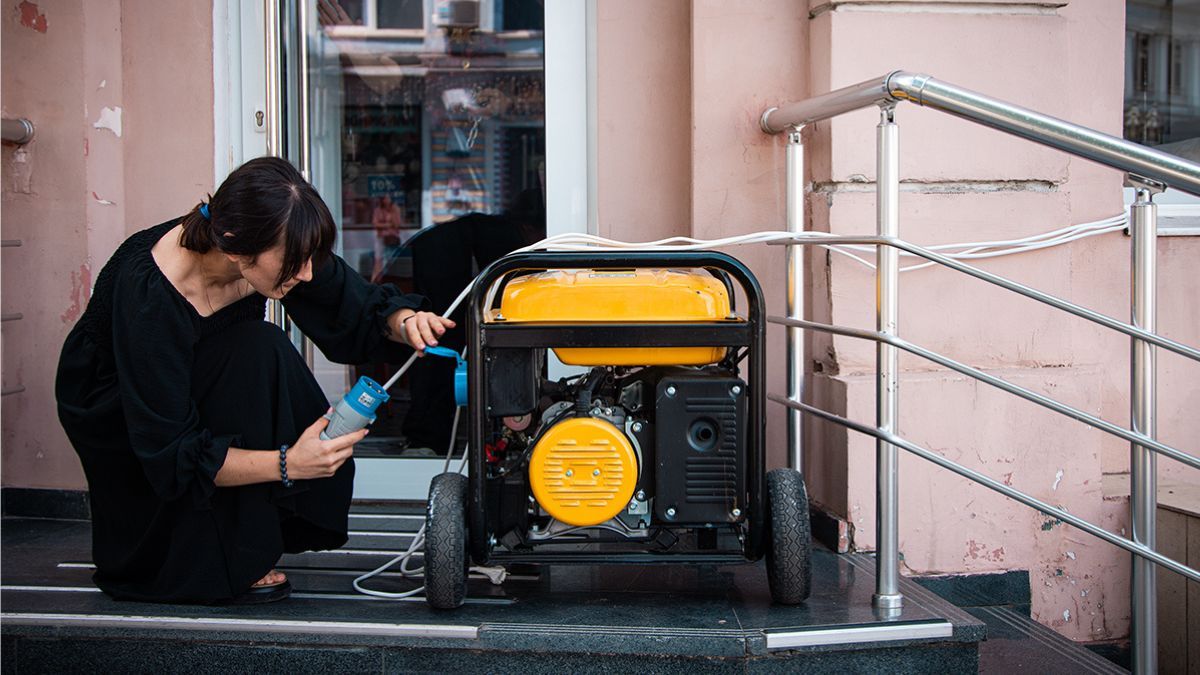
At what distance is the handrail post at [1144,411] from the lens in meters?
2.53

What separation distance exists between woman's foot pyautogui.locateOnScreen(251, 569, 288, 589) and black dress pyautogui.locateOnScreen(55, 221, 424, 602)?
0.17 ft

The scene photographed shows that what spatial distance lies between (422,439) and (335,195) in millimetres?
966

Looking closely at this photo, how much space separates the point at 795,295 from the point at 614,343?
0.93 meters

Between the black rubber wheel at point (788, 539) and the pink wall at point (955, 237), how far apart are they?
28.1 inches

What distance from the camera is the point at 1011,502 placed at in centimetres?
314

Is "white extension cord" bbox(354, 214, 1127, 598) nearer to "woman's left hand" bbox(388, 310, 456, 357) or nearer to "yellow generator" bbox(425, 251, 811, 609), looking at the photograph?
"woman's left hand" bbox(388, 310, 456, 357)

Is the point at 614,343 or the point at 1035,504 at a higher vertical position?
the point at 614,343

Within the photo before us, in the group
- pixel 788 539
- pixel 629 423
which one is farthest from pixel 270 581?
pixel 788 539

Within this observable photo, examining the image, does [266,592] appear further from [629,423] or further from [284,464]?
[629,423]

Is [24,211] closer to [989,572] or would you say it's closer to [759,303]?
[759,303]

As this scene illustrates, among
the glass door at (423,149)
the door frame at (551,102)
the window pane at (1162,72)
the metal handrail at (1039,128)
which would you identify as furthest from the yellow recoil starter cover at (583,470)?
the window pane at (1162,72)

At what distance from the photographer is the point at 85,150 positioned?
3.56 meters

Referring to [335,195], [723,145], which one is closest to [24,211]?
[335,195]

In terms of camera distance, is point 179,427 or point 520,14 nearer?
point 179,427
